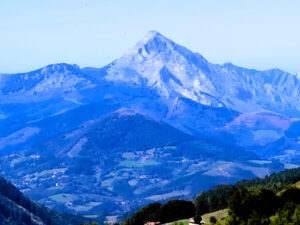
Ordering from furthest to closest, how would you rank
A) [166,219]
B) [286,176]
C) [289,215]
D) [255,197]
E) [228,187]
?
[228,187]
[286,176]
[166,219]
[255,197]
[289,215]

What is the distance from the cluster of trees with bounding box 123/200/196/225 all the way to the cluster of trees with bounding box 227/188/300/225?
52.4 metres

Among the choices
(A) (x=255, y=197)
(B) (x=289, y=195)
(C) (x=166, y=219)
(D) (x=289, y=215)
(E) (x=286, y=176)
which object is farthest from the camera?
(E) (x=286, y=176)

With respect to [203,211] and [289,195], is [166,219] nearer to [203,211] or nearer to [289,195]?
[203,211]

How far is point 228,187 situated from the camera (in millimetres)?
183625

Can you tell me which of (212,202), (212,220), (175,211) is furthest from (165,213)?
(212,220)

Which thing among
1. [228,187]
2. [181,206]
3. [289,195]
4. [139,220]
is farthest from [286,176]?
[289,195]

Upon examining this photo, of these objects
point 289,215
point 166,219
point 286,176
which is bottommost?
point 289,215

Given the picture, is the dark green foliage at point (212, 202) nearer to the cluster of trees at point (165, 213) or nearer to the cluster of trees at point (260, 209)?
the cluster of trees at point (165, 213)

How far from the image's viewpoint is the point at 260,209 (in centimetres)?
9588

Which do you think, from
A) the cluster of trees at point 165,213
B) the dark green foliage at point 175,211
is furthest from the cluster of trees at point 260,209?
the cluster of trees at point 165,213

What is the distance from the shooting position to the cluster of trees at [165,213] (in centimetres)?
15088

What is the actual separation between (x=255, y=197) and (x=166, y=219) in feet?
189

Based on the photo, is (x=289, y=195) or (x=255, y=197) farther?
(x=289, y=195)

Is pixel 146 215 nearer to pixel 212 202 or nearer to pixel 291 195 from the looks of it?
pixel 212 202
